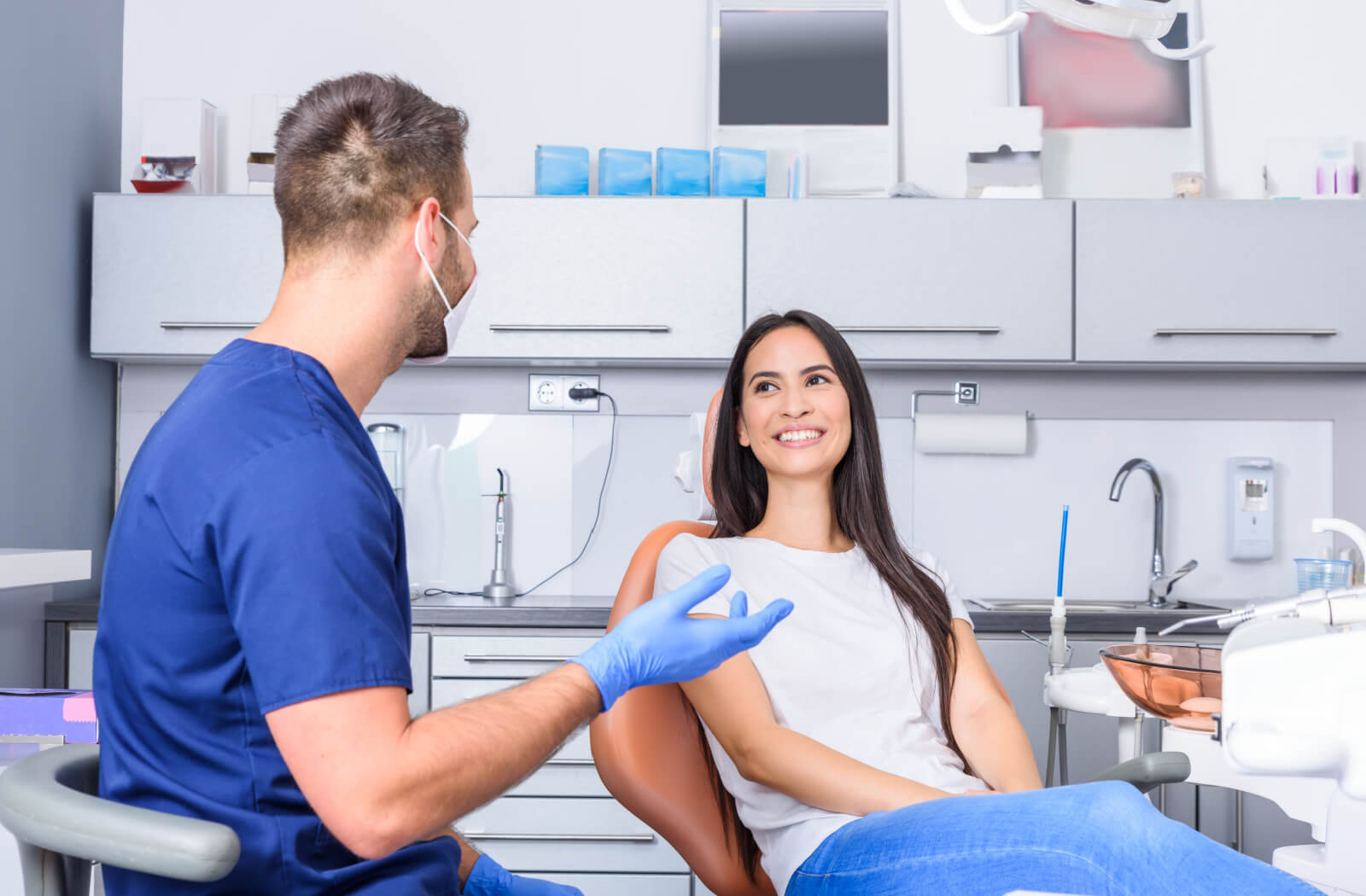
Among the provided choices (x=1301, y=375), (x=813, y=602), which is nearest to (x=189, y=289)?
(x=813, y=602)

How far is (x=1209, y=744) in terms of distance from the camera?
1468 millimetres

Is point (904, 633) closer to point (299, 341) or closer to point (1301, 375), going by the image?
point (299, 341)

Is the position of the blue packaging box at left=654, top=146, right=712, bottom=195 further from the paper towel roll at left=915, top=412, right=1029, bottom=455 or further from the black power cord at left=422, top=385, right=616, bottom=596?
the paper towel roll at left=915, top=412, right=1029, bottom=455

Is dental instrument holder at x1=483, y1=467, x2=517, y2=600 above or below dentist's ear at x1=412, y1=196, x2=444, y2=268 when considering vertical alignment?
below

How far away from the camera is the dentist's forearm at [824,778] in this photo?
1.28m

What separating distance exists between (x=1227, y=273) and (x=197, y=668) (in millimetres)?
2438

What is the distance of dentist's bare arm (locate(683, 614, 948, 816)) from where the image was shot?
1284 mm

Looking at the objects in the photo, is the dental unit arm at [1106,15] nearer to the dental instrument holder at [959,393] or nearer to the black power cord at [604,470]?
the dental instrument holder at [959,393]

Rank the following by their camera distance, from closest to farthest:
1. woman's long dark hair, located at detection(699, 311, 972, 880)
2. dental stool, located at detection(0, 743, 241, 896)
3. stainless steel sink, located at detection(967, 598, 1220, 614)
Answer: dental stool, located at detection(0, 743, 241, 896)
woman's long dark hair, located at detection(699, 311, 972, 880)
stainless steel sink, located at detection(967, 598, 1220, 614)

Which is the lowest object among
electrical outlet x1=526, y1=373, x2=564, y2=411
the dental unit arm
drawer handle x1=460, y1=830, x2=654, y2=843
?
drawer handle x1=460, y1=830, x2=654, y2=843

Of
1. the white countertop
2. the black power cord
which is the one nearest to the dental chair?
the white countertop

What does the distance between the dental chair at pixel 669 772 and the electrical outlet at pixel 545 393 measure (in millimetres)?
1420

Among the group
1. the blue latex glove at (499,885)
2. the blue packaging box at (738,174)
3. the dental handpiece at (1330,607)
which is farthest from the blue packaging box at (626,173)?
the dental handpiece at (1330,607)

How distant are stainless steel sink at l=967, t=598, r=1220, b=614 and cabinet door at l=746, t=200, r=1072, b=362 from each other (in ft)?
1.94
